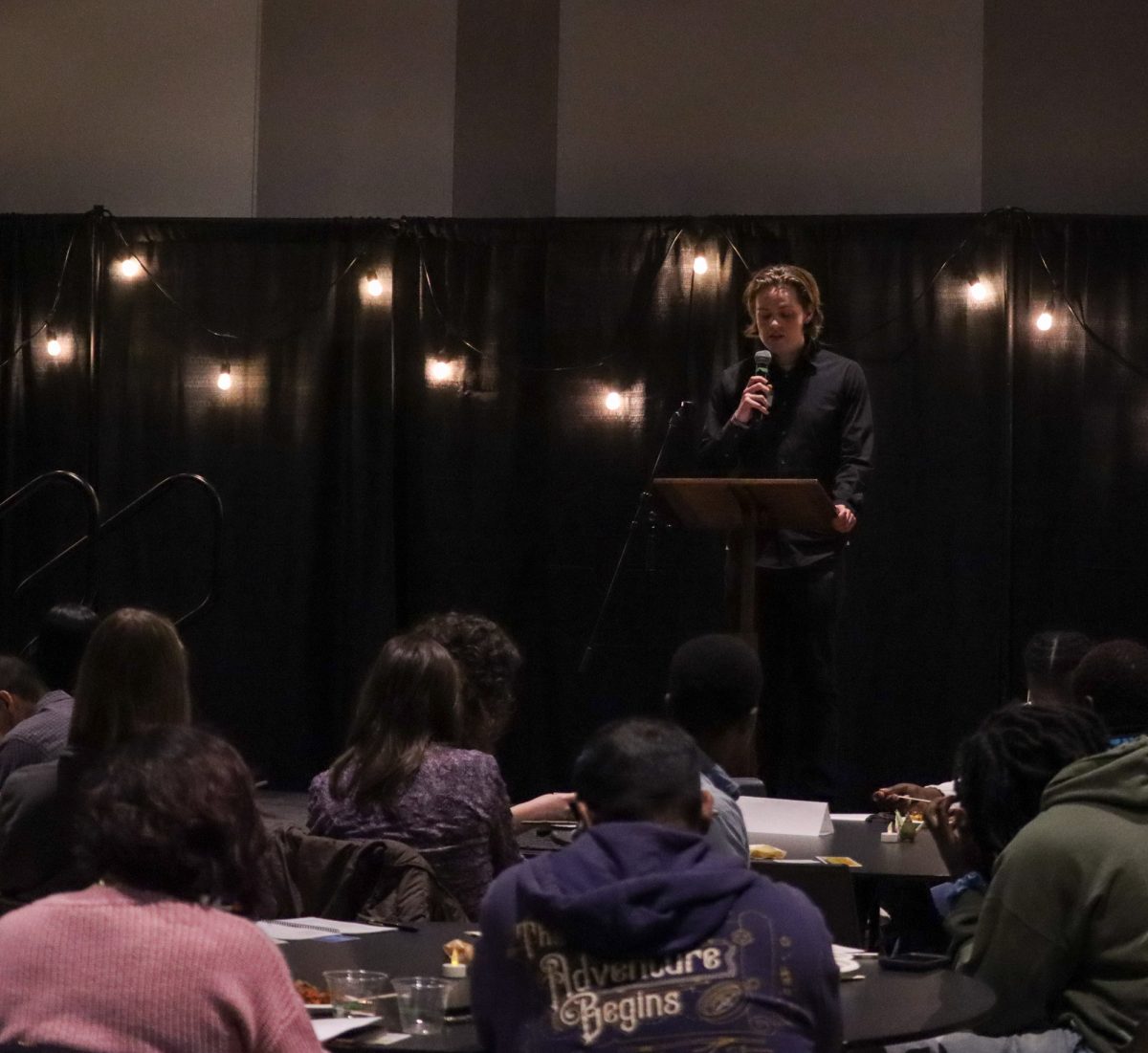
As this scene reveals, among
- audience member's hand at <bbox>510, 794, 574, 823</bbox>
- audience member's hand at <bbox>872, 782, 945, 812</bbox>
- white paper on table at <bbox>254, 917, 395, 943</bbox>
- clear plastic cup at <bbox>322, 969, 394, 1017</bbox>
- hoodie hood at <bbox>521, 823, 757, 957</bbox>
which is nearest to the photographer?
hoodie hood at <bbox>521, 823, 757, 957</bbox>

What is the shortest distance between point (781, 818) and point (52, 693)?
171 cm

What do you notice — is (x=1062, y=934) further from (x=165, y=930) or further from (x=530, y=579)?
(x=530, y=579)

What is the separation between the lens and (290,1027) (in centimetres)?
175

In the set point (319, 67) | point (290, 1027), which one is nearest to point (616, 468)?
point (319, 67)

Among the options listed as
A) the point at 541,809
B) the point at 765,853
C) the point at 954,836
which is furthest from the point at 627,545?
the point at 954,836

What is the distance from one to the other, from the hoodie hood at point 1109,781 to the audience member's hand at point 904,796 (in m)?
1.61

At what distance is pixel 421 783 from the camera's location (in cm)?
328

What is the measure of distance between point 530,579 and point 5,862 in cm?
439

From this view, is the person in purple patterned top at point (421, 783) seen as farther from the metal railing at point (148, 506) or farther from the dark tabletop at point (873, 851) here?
the metal railing at point (148, 506)

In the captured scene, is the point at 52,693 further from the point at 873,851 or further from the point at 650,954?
the point at 650,954

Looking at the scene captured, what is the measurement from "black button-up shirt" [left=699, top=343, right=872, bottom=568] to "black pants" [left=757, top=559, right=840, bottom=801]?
0.11m

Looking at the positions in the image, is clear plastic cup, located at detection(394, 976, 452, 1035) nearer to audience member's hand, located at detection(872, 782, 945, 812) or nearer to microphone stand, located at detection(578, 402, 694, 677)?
audience member's hand, located at detection(872, 782, 945, 812)

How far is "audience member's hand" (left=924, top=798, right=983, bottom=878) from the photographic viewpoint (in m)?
2.77

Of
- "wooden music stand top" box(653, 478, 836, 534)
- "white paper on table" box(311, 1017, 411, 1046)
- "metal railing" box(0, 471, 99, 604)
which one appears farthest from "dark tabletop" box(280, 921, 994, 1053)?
"metal railing" box(0, 471, 99, 604)
